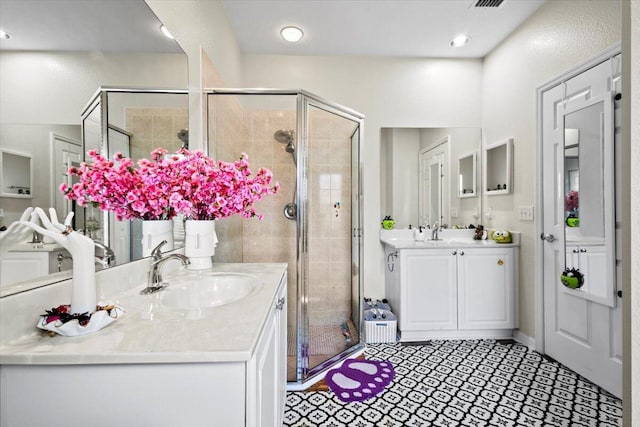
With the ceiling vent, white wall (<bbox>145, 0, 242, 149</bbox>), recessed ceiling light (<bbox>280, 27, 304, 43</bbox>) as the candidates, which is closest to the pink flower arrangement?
white wall (<bbox>145, 0, 242, 149</bbox>)

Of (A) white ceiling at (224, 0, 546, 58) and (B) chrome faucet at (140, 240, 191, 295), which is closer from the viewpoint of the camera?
(B) chrome faucet at (140, 240, 191, 295)

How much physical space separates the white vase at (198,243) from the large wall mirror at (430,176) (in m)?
2.08

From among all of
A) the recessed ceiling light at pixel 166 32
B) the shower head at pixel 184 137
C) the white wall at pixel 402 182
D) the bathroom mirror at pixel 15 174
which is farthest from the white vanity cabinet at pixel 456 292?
the bathroom mirror at pixel 15 174

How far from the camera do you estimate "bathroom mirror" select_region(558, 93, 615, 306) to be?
174cm

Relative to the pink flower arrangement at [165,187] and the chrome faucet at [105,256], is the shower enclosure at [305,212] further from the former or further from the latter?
the chrome faucet at [105,256]

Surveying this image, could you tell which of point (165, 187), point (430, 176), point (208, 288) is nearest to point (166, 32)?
point (165, 187)

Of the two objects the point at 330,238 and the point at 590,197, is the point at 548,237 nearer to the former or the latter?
the point at 590,197

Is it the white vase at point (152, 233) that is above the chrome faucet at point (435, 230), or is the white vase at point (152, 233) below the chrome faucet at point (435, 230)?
above

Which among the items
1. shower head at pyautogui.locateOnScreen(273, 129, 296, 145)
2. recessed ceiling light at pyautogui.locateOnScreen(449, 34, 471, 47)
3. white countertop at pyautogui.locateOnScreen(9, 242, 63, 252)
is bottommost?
white countertop at pyautogui.locateOnScreen(9, 242, 63, 252)

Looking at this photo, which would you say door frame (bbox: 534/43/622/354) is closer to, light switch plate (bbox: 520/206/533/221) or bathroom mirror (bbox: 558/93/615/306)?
light switch plate (bbox: 520/206/533/221)

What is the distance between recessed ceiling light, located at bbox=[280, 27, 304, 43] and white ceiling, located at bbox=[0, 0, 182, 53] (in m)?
1.56

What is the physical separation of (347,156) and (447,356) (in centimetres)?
184

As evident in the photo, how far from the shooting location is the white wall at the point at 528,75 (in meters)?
1.85

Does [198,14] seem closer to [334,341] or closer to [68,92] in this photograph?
[68,92]
